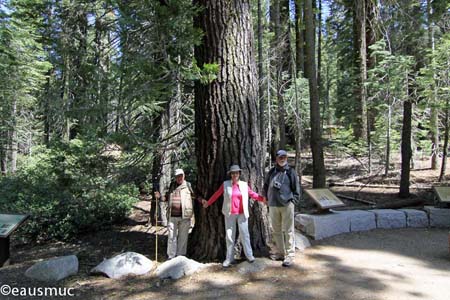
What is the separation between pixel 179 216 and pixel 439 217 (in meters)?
6.23

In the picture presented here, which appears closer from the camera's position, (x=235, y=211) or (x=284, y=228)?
(x=235, y=211)

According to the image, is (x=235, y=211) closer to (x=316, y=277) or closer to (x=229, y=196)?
(x=229, y=196)

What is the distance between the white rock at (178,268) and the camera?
538cm

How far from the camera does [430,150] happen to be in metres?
13.9

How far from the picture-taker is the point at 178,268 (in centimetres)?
543

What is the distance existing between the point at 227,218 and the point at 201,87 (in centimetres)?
223

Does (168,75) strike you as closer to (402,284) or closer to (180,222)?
(180,222)

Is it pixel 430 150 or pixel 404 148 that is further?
pixel 430 150

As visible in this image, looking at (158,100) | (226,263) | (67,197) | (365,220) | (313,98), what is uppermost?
(313,98)

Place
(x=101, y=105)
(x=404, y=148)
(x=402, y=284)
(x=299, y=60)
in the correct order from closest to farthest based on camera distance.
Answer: (x=402, y=284) < (x=101, y=105) < (x=404, y=148) < (x=299, y=60)

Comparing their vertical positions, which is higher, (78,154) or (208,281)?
(78,154)

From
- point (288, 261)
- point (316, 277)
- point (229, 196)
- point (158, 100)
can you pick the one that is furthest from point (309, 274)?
point (158, 100)

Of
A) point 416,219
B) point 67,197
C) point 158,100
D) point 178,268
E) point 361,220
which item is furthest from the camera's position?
point 67,197

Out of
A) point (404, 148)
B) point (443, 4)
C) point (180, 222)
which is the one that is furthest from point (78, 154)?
point (443, 4)
